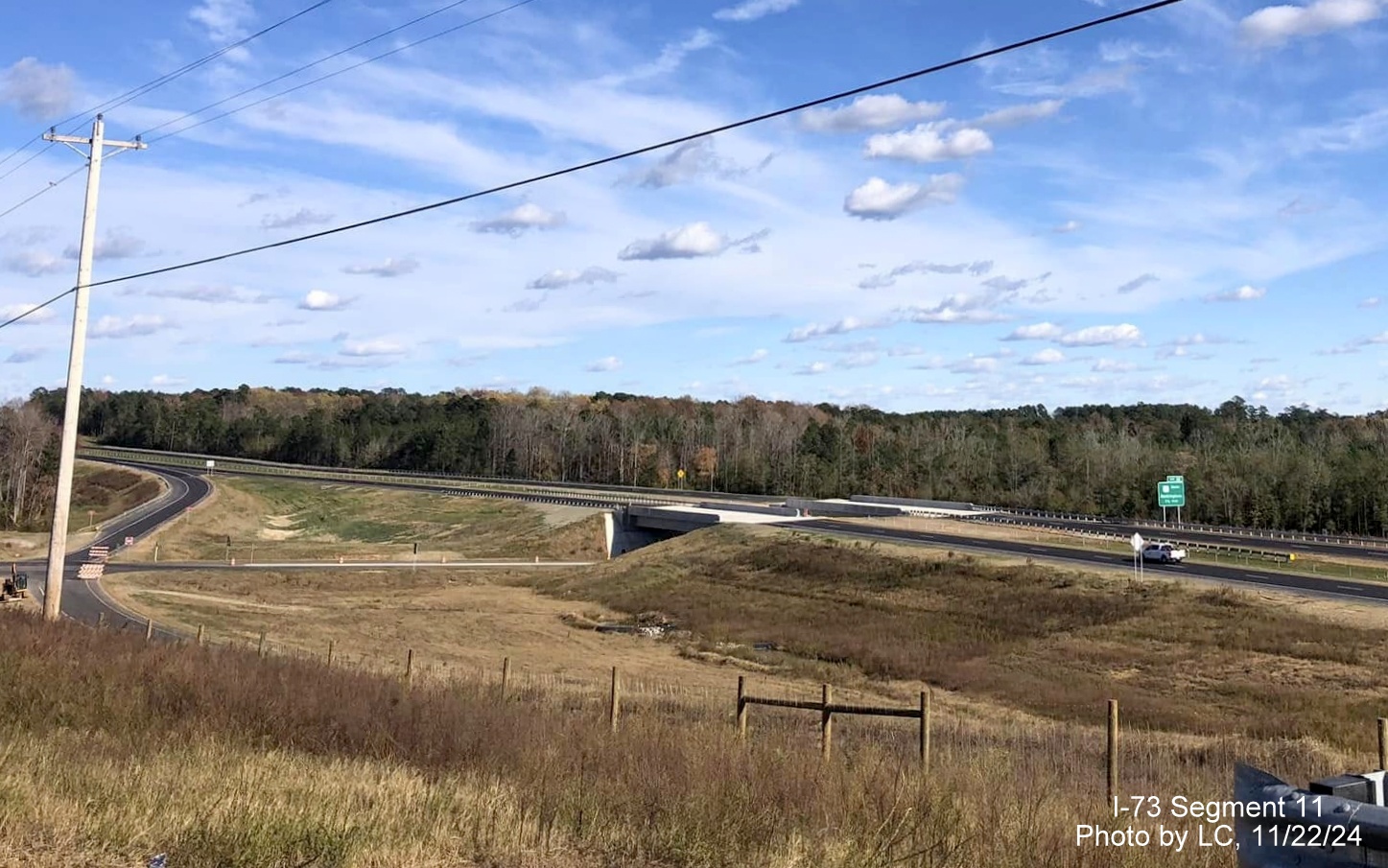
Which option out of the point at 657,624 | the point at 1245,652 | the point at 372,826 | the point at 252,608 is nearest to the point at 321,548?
the point at 252,608

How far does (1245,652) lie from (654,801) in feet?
116

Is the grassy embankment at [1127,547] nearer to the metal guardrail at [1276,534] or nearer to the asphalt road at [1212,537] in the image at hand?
the asphalt road at [1212,537]

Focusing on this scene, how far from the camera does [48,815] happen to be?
790 centimetres

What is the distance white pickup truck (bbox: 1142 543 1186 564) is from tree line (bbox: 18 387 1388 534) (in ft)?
157

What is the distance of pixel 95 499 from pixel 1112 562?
4025 inches

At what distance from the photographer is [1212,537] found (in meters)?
76.6

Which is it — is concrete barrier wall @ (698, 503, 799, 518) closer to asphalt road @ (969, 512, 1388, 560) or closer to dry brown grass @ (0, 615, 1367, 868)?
asphalt road @ (969, 512, 1388, 560)

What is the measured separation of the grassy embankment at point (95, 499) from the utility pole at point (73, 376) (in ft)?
186

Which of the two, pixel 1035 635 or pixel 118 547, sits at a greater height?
pixel 1035 635

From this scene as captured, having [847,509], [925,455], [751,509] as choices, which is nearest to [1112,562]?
[847,509]

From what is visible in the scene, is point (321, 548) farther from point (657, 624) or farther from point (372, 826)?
point (372, 826)

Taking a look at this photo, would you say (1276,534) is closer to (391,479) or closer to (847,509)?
(847,509)

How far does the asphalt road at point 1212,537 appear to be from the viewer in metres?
65.9

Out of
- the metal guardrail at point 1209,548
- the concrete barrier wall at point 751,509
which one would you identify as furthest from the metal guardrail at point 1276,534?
the concrete barrier wall at point 751,509
